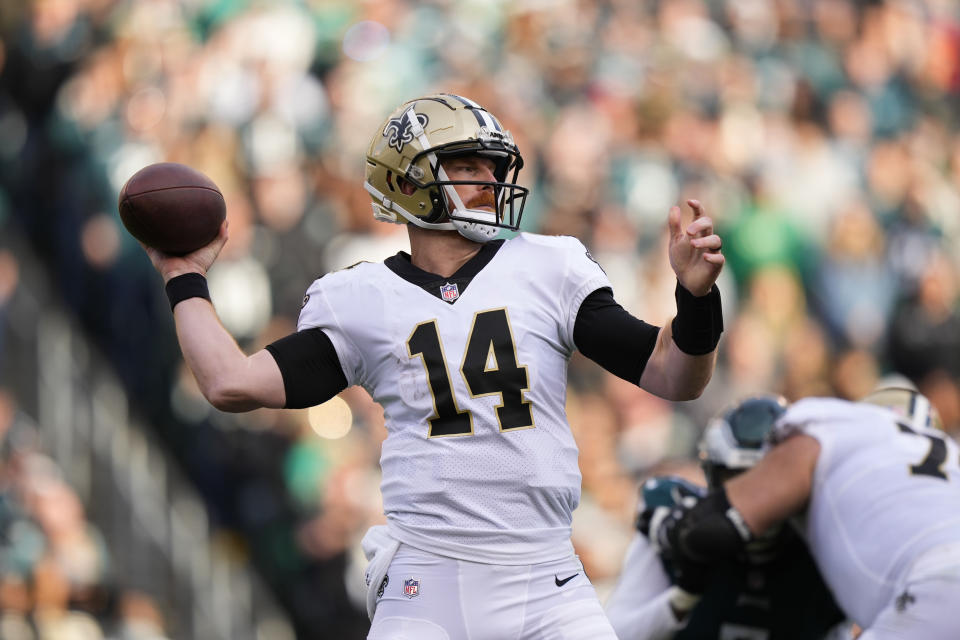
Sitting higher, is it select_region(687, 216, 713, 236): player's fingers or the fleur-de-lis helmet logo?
the fleur-de-lis helmet logo

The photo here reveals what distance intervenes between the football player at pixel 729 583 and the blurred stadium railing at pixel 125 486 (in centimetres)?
346

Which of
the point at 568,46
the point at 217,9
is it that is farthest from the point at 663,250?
the point at 217,9

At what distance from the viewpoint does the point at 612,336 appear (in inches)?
110

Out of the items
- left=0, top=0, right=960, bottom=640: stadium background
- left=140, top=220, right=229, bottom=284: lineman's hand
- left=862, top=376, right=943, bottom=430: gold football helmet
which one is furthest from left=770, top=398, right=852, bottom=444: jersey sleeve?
left=0, top=0, right=960, bottom=640: stadium background

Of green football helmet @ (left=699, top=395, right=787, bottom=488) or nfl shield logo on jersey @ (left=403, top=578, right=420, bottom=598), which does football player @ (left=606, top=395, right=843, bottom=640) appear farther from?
nfl shield logo on jersey @ (left=403, top=578, right=420, bottom=598)

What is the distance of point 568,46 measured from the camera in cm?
891

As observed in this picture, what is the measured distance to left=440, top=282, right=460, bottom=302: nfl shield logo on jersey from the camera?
2.84 m

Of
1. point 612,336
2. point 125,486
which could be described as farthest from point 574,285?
point 125,486

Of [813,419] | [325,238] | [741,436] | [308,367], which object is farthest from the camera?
[325,238]

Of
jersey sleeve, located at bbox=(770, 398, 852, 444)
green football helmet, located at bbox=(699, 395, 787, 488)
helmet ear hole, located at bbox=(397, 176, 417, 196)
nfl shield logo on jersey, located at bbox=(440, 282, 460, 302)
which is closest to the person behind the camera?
nfl shield logo on jersey, located at bbox=(440, 282, 460, 302)

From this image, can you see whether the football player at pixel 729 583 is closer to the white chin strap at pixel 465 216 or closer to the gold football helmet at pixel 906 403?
the gold football helmet at pixel 906 403

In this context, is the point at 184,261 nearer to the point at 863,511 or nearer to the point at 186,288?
the point at 186,288

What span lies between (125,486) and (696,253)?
225 inches

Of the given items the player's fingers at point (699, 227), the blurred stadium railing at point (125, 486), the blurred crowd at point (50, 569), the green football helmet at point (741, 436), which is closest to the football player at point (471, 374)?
the player's fingers at point (699, 227)
